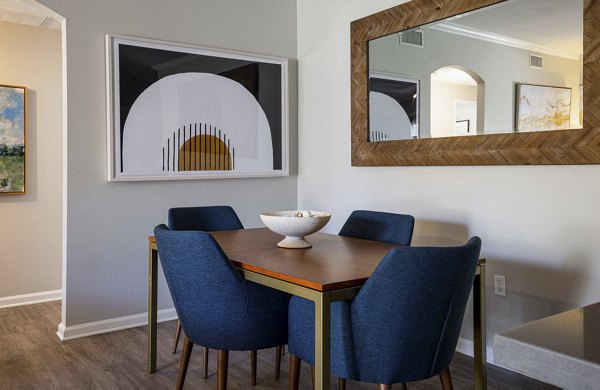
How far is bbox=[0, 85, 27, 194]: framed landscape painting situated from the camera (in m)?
4.08

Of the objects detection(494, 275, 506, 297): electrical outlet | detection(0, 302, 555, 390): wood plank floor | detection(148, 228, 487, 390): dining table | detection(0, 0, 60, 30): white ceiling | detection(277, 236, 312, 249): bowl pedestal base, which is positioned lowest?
detection(0, 302, 555, 390): wood plank floor

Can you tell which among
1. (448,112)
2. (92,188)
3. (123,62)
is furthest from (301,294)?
(123,62)

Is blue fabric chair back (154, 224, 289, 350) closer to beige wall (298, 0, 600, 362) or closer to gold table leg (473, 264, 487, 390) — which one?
gold table leg (473, 264, 487, 390)

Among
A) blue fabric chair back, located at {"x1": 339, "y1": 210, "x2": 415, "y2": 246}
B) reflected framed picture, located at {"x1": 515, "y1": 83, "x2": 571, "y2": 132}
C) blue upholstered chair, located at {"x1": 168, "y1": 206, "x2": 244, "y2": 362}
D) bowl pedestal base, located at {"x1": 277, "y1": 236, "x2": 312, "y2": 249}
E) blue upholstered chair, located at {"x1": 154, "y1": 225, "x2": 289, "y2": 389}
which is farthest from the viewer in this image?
blue upholstered chair, located at {"x1": 168, "y1": 206, "x2": 244, "y2": 362}

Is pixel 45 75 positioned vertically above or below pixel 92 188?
above

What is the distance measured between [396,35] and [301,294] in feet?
7.29

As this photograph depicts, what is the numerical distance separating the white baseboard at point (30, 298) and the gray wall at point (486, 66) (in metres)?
3.08

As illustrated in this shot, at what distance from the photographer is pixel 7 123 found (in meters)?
4.09

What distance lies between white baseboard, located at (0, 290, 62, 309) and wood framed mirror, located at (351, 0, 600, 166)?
2652 millimetres

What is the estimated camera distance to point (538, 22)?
267 centimetres

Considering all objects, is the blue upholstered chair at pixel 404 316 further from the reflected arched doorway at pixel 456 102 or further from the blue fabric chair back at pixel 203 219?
the blue fabric chair back at pixel 203 219

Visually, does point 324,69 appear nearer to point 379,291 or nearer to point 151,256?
point 151,256

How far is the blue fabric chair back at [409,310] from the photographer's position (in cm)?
169

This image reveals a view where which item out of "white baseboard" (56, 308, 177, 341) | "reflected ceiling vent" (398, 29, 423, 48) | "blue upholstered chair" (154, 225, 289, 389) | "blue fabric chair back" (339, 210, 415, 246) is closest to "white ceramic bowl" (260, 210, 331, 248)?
"blue upholstered chair" (154, 225, 289, 389)
